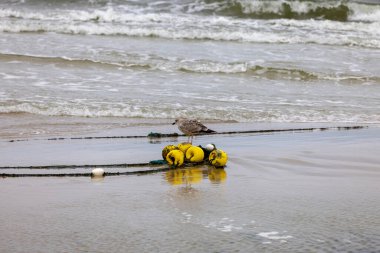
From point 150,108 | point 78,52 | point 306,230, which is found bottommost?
point 306,230

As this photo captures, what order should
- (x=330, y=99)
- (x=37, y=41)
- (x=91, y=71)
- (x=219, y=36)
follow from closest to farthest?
(x=330, y=99), (x=91, y=71), (x=37, y=41), (x=219, y=36)

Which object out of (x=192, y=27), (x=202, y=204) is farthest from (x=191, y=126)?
(x=192, y=27)

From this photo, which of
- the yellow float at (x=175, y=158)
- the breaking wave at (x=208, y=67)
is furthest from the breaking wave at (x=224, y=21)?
the yellow float at (x=175, y=158)

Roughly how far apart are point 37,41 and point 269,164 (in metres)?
11.4

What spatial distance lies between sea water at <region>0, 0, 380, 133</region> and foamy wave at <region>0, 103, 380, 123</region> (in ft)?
0.06

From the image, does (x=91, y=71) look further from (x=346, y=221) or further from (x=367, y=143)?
(x=346, y=221)

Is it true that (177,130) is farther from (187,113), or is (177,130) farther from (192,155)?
(192,155)

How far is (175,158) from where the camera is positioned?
6617 mm

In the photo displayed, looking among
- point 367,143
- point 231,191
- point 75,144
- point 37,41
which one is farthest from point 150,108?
point 37,41

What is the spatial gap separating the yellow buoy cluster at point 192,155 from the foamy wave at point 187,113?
344 centimetres

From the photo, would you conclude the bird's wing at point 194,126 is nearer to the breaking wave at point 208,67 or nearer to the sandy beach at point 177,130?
the sandy beach at point 177,130

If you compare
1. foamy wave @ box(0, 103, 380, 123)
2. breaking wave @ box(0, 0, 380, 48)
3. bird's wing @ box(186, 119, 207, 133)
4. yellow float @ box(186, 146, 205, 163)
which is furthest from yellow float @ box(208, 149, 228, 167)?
breaking wave @ box(0, 0, 380, 48)

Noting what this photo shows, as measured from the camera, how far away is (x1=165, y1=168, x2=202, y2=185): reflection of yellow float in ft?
20.2

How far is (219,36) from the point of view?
1892 cm
